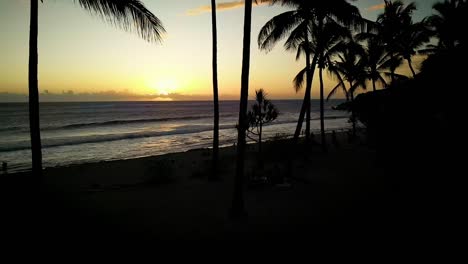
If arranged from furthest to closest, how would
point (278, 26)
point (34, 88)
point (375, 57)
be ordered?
point (375, 57), point (278, 26), point (34, 88)

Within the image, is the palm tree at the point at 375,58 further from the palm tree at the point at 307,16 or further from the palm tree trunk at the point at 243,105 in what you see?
the palm tree trunk at the point at 243,105

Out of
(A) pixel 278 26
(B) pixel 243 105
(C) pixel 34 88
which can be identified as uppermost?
(A) pixel 278 26

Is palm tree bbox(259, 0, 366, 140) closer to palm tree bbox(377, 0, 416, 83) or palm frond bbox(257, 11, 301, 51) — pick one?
palm frond bbox(257, 11, 301, 51)

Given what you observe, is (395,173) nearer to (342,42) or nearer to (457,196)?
(457,196)

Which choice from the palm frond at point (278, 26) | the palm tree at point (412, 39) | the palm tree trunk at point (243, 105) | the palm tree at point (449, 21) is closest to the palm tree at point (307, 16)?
the palm frond at point (278, 26)

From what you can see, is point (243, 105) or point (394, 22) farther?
point (394, 22)

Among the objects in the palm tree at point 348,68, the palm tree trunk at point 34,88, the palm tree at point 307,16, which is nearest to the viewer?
the palm tree trunk at point 34,88

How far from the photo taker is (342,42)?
55.7 feet

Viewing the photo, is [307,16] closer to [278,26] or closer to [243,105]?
[278,26]

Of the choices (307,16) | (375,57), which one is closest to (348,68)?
(375,57)

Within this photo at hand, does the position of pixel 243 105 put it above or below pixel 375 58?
below

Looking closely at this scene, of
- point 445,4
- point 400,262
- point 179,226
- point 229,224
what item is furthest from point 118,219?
point 445,4

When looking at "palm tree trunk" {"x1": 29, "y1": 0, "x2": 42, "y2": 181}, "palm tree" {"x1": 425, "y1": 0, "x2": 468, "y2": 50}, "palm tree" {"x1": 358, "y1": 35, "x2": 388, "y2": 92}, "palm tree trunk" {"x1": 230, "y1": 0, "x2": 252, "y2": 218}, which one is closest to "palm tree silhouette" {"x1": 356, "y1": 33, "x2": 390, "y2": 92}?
"palm tree" {"x1": 358, "y1": 35, "x2": 388, "y2": 92}

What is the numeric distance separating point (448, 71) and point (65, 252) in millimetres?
10815
